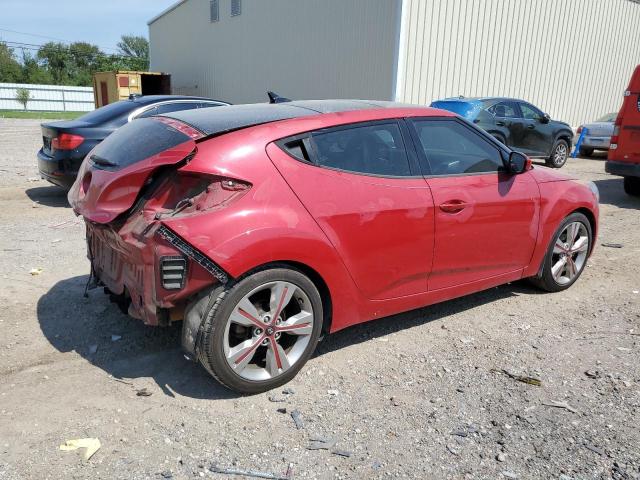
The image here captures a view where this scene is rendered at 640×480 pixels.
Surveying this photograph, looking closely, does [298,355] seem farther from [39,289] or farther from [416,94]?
[416,94]

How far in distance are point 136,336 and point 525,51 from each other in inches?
687

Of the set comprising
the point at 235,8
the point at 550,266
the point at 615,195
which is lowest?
the point at 615,195

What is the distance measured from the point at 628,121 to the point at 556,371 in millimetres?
7369

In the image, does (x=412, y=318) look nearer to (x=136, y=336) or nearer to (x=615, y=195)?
(x=136, y=336)

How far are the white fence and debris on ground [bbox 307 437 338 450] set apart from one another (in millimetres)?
55919

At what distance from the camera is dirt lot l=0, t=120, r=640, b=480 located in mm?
2670

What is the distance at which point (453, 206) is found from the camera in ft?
12.6

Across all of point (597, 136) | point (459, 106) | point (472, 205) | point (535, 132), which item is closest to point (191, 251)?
point (472, 205)

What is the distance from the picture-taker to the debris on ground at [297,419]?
116 inches

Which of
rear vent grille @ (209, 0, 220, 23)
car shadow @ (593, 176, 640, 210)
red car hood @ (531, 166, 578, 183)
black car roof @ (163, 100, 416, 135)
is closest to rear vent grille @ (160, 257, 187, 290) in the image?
black car roof @ (163, 100, 416, 135)

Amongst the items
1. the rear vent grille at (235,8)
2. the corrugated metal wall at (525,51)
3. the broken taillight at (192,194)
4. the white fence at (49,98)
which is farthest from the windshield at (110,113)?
the white fence at (49,98)

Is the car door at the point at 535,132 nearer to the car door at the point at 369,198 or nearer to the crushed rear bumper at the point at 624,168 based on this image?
the crushed rear bumper at the point at 624,168

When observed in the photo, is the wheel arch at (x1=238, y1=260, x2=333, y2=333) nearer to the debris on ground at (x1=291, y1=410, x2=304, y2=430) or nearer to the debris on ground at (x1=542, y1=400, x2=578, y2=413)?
the debris on ground at (x1=291, y1=410, x2=304, y2=430)

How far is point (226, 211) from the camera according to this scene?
9.76 feet
